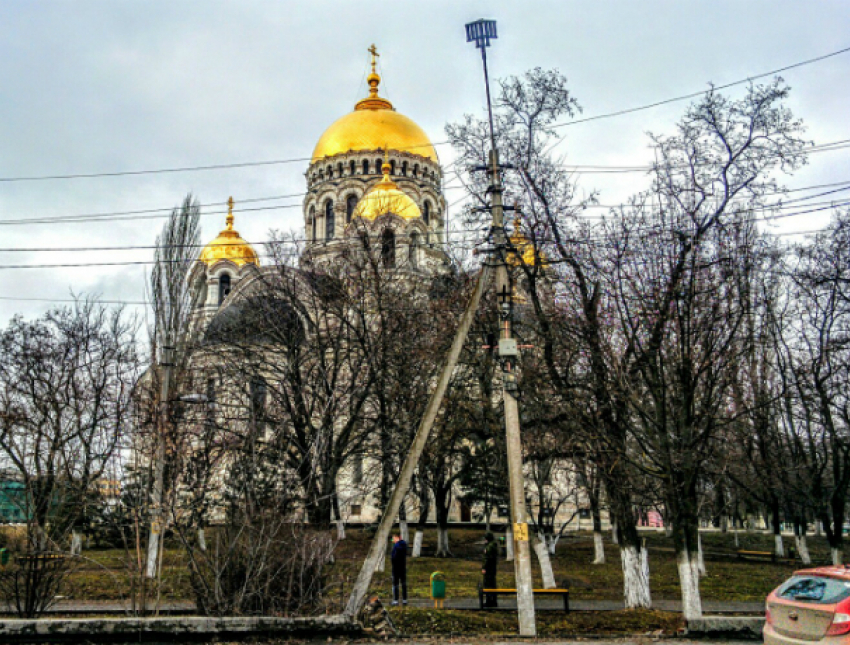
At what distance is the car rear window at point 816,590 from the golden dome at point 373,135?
42.0 meters

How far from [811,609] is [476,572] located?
1375 cm

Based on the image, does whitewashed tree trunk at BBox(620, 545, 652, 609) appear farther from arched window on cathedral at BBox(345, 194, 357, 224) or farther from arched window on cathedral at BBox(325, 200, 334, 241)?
arched window on cathedral at BBox(325, 200, 334, 241)

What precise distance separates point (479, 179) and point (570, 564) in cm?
1495

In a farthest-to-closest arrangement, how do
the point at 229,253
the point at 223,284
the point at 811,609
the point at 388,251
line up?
the point at 229,253 < the point at 223,284 < the point at 388,251 < the point at 811,609

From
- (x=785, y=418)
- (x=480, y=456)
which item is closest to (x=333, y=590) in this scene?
(x=480, y=456)

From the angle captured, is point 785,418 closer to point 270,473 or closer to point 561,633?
point 561,633

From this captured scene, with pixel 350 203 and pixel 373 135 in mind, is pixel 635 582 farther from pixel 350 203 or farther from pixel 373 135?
pixel 373 135

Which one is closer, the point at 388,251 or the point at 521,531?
the point at 521,531

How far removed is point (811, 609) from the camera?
306 inches

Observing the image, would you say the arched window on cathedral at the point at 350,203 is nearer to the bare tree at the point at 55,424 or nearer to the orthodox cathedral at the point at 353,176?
the orthodox cathedral at the point at 353,176

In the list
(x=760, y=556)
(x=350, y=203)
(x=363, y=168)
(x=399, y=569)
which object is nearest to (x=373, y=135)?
(x=363, y=168)

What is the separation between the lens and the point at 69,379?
73.8 feet

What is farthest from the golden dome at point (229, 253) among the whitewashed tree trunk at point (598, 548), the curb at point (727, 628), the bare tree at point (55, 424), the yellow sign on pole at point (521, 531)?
the curb at point (727, 628)

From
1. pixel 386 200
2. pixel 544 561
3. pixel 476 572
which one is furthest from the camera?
pixel 386 200
